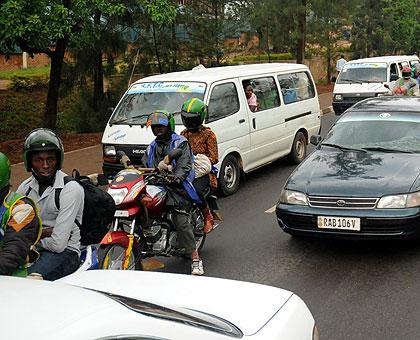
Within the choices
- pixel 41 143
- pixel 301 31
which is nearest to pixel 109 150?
pixel 41 143

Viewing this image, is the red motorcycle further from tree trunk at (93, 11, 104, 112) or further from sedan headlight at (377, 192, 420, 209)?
tree trunk at (93, 11, 104, 112)

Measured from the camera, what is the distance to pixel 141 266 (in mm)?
5891

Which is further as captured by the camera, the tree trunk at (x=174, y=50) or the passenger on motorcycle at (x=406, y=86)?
the tree trunk at (x=174, y=50)

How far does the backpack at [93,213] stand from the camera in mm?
4434

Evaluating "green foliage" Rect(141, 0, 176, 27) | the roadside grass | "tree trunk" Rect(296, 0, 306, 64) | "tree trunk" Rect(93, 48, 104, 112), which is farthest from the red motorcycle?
"tree trunk" Rect(296, 0, 306, 64)

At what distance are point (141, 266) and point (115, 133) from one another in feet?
15.0

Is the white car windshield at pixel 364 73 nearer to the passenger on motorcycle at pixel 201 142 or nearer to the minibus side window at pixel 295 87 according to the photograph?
the minibus side window at pixel 295 87

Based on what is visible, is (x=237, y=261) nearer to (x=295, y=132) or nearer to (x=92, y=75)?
(x=295, y=132)

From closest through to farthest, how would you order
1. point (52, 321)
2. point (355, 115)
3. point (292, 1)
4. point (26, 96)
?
point (52, 321) < point (355, 115) < point (26, 96) < point (292, 1)

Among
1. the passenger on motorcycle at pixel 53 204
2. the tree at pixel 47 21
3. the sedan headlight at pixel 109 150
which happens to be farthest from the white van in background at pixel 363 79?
the passenger on motorcycle at pixel 53 204

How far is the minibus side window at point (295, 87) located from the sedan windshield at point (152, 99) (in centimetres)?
253

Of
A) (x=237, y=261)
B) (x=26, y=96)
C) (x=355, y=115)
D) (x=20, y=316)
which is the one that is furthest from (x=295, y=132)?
(x=26, y=96)

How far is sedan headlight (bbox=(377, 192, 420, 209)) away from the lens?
650cm

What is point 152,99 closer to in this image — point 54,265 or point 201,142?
point 201,142
